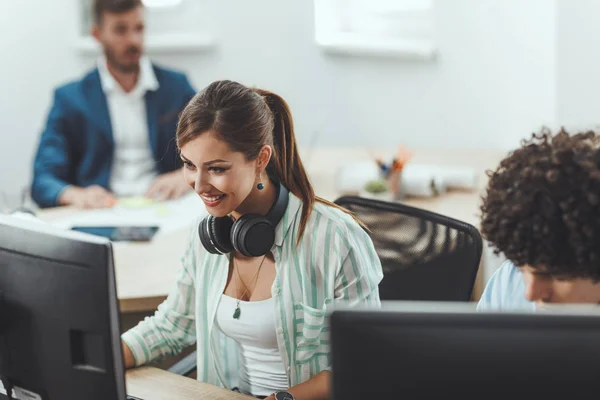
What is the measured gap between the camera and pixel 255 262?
5.16 ft

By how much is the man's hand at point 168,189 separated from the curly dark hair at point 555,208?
1756 mm

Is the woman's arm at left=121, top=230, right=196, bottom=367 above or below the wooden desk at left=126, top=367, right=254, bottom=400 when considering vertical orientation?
above

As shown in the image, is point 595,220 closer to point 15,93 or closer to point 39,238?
point 39,238

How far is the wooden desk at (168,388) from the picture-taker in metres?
1.41

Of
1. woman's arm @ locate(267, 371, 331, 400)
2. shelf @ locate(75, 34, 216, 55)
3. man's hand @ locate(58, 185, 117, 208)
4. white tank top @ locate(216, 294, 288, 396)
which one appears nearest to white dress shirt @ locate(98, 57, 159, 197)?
man's hand @ locate(58, 185, 117, 208)

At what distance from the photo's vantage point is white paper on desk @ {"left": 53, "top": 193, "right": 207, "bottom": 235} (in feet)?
7.91

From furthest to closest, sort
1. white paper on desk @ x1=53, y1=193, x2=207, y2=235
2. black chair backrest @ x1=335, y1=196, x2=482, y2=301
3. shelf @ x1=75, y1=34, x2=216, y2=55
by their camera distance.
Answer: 1. shelf @ x1=75, y1=34, x2=216, y2=55
2. white paper on desk @ x1=53, y1=193, x2=207, y2=235
3. black chair backrest @ x1=335, y1=196, x2=482, y2=301

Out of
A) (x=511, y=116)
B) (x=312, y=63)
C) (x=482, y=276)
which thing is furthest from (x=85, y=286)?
(x=312, y=63)

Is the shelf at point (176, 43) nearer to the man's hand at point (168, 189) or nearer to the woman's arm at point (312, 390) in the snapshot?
the man's hand at point (168, 189)

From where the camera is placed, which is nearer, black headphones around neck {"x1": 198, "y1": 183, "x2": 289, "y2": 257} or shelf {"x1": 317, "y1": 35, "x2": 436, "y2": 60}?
black headphones around neck {"x1": 198, "y1": 183, "x2": 289, "y2": 257}

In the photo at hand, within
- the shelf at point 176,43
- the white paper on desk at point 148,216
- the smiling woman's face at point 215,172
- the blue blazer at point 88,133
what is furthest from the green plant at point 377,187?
the shelf at point 176,43

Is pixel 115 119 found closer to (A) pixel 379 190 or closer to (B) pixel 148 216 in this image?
(B) pixel 148 216

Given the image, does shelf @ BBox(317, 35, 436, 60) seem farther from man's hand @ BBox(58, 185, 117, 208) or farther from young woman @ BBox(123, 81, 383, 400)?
young woman @ BBox(123, 81, 383, 400)

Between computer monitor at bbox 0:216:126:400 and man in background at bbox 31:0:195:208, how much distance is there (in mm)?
1758
